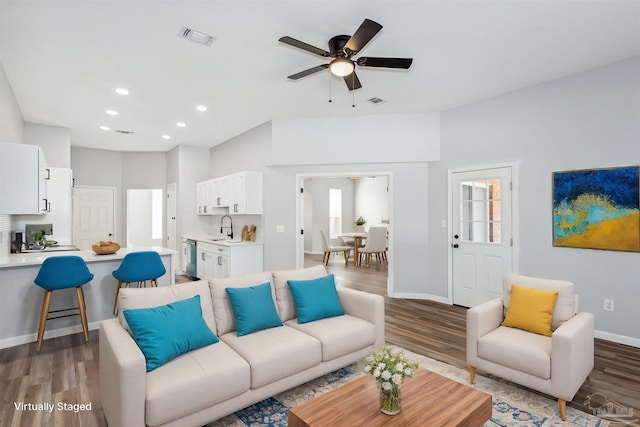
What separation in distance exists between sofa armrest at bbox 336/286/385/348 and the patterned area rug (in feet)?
1.26

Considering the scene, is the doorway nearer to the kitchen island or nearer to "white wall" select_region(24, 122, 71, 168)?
"white wall" select_region(24, 122, 71, 168)

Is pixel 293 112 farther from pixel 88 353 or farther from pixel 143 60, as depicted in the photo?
pixel 88 353

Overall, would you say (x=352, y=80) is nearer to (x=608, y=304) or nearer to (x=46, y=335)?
(x=608, y=304)

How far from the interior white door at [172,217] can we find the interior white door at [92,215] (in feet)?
3.94

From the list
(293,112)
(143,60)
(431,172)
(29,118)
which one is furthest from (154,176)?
(431,172)

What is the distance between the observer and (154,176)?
8.30 meters

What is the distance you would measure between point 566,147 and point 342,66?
114 inches

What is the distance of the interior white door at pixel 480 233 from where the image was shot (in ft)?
14.8

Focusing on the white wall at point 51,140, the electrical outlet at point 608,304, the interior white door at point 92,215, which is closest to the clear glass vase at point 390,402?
the electrical outlet at point 608,304

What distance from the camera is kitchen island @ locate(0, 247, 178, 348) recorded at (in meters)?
3.51

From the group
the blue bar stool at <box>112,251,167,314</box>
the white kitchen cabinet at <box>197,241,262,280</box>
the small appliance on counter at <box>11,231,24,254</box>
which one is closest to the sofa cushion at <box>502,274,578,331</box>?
the blue bar stool at <box>112,251,167,314</box>

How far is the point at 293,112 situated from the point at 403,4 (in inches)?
114

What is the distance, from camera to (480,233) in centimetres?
479

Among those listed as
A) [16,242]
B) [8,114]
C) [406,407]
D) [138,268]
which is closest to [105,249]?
[138,268]
